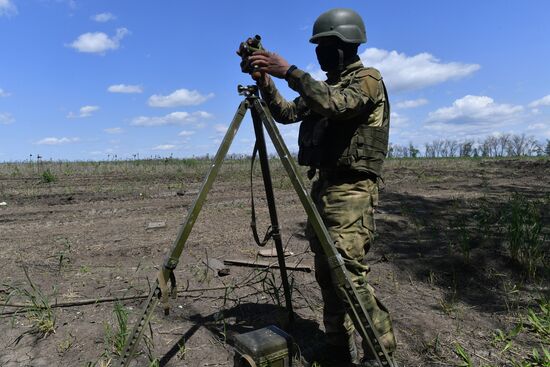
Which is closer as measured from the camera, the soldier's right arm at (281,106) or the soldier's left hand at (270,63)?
the soldier's left hand at (270,63)

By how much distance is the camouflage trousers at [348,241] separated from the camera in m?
2.62

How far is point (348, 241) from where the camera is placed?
2699 mm

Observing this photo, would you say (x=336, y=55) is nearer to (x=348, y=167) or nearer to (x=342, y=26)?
(x=342, y=26)

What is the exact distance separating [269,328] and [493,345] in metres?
1.66

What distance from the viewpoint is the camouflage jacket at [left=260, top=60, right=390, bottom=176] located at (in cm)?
249

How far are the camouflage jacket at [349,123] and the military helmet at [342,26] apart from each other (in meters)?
0.18

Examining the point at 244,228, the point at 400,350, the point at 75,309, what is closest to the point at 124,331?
the point at 75,309

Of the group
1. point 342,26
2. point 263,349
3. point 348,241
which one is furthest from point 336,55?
point 263,349

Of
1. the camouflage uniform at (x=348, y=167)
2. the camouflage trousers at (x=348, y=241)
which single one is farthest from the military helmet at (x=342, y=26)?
the camouflage trousers at (x=348, y=241)

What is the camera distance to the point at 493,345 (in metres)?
3.05

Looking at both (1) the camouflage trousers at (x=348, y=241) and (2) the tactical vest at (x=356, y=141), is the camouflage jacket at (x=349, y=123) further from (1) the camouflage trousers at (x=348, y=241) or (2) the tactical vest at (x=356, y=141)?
(1) the camouflage trousers at (x=348, y=241)

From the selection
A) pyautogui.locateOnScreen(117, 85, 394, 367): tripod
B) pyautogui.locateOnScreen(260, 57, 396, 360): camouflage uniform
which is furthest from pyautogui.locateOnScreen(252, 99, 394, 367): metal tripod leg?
pyautogui.locateOnScreen(260, 57, 396, 360): camouflage uniform

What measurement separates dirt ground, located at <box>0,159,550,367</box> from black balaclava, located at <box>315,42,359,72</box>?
70.5 inches

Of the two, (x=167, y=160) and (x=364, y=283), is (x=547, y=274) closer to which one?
(x=364, y=283)
